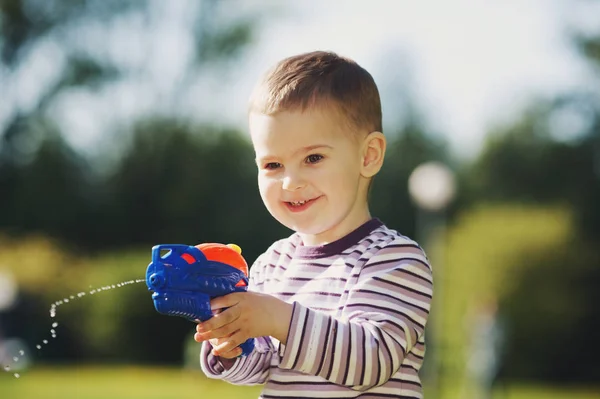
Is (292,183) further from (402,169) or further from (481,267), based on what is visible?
(402,169)

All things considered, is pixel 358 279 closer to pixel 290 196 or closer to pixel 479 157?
pixel 290 196

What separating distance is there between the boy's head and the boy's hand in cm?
39

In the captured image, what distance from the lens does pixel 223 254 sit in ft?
7.50

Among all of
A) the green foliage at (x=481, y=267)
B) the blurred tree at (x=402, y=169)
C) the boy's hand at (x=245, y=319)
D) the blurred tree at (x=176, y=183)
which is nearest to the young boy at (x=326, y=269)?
the boy's hand at (x=245, y=319)

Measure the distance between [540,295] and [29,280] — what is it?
44.2ft

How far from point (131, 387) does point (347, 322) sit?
1785 cm

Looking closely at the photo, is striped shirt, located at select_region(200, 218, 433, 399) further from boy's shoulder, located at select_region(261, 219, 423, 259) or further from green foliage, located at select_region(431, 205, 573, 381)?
green foliage, located at select_region(431, 205, 573, 381)

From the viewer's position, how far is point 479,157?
36.6 metres

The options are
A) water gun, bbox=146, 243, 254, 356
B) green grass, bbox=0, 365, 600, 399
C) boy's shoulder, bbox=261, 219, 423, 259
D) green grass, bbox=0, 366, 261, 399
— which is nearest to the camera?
water gun, bbox=146, 243, 254, 356

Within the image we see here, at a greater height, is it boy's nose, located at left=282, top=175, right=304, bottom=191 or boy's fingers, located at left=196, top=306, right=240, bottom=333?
boy's nose, located at left=282, top=175, right=304, bottom=191

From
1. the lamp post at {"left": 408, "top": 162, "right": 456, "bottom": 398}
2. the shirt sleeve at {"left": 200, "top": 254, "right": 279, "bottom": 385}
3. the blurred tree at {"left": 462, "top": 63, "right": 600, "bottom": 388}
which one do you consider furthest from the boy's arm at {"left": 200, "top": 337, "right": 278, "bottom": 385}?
the blurred tree at {"left": 462, "top": 63, "right": 600, "bottom": 388}

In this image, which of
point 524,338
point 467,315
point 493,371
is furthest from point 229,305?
point 524,338

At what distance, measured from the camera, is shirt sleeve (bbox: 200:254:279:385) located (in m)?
2.59

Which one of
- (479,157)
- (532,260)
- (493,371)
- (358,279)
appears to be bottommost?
(358,279)
